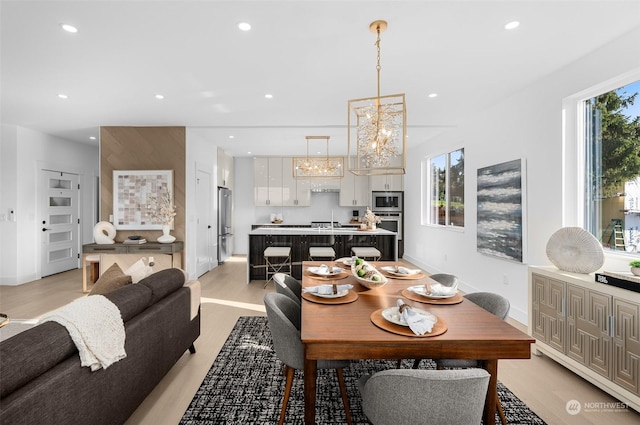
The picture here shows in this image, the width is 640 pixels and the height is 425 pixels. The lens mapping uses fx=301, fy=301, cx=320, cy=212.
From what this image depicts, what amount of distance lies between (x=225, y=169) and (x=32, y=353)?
6391mm

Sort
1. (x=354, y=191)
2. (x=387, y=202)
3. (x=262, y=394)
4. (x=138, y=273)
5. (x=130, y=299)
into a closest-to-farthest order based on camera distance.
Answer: (x=130, y=299) → (x=262, y=394) → (x=138, y=273) → (x=387, y=202) → (x=354, y=191)

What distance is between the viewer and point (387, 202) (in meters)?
7.54

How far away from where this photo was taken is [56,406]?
123 cm

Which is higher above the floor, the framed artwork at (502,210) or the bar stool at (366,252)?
the framed artwork at (502,210)

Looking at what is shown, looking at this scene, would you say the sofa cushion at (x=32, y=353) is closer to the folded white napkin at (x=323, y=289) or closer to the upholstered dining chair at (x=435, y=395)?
the folded white napkin at (x=323, y=289)

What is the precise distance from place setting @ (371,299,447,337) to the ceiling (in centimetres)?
201

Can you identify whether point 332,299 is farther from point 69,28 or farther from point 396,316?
point 69,28

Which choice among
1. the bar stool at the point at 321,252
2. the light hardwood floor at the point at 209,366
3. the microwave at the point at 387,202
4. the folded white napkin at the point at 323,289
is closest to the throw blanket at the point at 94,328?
the light hardwood floor at the point at 209,366

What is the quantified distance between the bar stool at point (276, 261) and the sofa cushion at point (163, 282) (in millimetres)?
2315

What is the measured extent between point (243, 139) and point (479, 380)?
5.74 meters

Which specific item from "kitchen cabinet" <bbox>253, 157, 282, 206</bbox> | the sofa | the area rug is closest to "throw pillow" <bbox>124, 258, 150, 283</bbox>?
the sofa

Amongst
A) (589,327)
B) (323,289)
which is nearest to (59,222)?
(323,289)

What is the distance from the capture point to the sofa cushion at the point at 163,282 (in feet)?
7.16

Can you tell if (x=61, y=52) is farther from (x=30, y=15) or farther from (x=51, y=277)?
(x=51, y=277)
